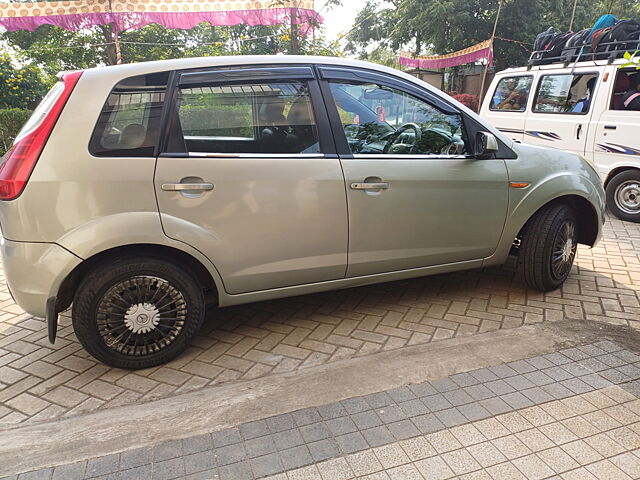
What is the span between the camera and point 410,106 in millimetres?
3332

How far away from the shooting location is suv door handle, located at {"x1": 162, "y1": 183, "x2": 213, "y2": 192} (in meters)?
2.61

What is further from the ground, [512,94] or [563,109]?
[512,94]

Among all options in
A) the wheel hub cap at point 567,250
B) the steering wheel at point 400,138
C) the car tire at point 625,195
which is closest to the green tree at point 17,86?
the steering wheel at point 400,138

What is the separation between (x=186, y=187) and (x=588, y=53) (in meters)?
6.47

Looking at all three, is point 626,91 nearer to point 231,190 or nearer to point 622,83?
point 622,83

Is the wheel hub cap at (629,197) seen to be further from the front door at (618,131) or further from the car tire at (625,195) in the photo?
the front door at (618,131)

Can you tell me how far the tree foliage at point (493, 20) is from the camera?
17.9m

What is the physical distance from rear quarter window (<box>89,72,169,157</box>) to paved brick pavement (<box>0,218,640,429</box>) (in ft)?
4.35

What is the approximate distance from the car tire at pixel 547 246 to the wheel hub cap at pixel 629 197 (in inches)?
126

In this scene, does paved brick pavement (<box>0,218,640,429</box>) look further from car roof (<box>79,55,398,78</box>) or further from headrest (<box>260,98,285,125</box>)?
car roof (<box>79,55,398,78</box>)

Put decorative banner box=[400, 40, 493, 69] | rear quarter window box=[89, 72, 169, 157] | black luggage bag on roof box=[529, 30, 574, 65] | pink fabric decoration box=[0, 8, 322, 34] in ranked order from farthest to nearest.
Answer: decorative banner box=[400, 40, 493, 69]
pink fabric decoration box=[0, 8, 322, 34]
black luggage bag on roof box=[529, 30, 574, 65]
rear quarter window box=[89, 72, 169, 157]

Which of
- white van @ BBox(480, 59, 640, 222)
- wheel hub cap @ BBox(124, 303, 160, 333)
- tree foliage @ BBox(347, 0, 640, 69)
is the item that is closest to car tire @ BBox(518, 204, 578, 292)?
white van @ BBox(480, 59, 640, 222)

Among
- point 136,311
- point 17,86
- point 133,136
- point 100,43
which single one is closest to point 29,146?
point 133,136

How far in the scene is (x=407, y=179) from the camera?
3141 mm
